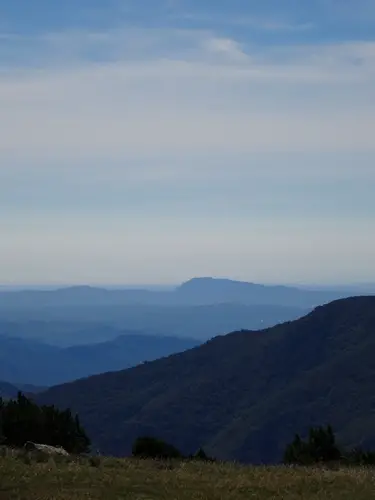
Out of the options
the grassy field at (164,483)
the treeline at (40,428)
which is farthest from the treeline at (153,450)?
the grassy field at (164,483)

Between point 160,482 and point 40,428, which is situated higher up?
point 160,482

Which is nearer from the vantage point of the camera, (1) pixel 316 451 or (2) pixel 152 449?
(2) pixel 152 449

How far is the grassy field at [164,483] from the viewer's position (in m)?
14.4

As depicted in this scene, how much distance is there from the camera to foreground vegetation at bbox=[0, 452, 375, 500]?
14453mm

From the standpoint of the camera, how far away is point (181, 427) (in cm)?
11894

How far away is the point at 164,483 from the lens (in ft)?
51.7

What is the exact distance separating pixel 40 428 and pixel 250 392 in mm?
109116

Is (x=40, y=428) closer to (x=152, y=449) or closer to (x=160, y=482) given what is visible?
(x=152, y=449)

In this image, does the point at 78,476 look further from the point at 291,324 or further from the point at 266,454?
the point at 291,324

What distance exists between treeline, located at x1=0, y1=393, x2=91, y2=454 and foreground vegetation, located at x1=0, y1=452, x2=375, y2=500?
7.24 metres

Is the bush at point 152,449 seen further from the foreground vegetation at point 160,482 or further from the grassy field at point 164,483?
the grassy field at point 164,483

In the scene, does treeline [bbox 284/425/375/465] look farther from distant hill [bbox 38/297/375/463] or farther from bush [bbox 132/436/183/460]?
distant hill [bbox 38/297/375/463]

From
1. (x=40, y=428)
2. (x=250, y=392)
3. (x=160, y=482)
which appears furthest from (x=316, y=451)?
(x=250, y=392)

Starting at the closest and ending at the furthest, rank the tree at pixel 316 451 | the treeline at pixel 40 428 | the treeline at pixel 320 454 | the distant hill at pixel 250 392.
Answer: the treeline at pixel 320 454 → the treeline at pixel 40 428 → the tree at pixel 316 451 → the distant hill at pixel 250 392
